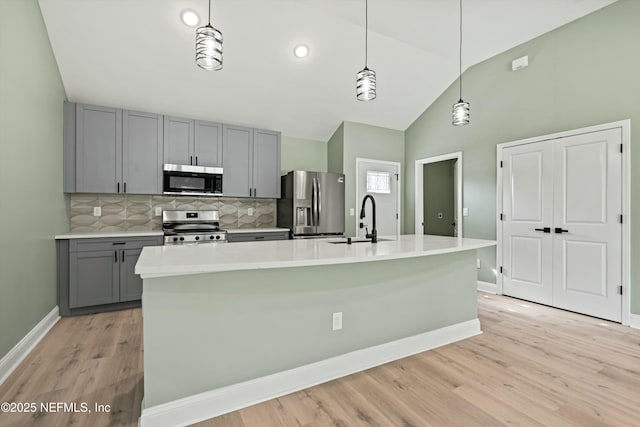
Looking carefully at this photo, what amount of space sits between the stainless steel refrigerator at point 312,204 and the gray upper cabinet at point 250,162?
277 millimetres

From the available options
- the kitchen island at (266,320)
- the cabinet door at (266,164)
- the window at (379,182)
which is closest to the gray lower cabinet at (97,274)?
the cabinet door at (266,164)

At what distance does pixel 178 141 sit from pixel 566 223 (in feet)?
16.1

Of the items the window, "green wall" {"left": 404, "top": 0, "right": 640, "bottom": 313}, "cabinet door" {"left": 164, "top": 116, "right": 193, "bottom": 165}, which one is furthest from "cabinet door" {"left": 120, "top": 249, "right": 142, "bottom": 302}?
"green wall" {"left": 404, "top": 0, "right": 640, "bottom": 313}

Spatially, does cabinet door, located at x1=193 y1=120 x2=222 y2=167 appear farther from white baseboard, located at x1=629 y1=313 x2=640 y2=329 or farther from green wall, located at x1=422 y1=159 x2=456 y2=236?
white baseboard, located at x1=629 y1=313 x2=640 y2=329

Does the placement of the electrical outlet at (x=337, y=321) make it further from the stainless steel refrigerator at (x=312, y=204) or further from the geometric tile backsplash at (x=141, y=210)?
the geometric tile backsplash at (x=141, y=210)

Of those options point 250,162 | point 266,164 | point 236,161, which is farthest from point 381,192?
point 236,161

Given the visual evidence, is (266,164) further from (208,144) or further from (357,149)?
(357,149)

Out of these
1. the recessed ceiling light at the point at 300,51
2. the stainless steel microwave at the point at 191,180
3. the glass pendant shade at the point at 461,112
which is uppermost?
the recessed ceiling light at the point at 300,51

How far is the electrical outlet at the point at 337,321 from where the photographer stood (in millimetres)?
2127

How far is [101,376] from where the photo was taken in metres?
2.14

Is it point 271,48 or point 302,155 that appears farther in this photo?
point 302,155

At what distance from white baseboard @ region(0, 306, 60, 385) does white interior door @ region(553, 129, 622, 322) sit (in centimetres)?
522

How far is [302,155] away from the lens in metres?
5.30

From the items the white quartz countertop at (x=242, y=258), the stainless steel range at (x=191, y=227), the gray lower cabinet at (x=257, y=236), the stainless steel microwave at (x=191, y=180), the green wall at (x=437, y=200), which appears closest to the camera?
the white quartz countertop at (x=242, y=258)
